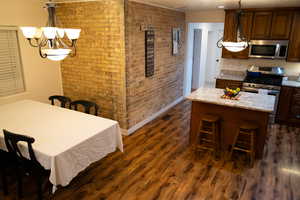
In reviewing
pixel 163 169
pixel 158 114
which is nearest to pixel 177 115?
pixel 158 114

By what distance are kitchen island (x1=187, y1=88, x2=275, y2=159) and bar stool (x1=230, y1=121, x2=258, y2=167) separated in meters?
0.11

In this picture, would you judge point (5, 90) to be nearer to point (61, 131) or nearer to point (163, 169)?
point (61, 131)

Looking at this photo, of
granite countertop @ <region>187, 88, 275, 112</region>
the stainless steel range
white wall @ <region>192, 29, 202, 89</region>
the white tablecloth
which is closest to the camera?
the white tablecloth

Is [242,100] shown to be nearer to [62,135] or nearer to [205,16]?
[62,135]

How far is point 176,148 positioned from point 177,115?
1.64m

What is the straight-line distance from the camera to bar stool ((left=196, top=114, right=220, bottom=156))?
3.54 meters

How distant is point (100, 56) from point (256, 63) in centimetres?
381

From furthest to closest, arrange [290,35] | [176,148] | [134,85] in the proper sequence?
[290,35] → [134,85] → [176,148]

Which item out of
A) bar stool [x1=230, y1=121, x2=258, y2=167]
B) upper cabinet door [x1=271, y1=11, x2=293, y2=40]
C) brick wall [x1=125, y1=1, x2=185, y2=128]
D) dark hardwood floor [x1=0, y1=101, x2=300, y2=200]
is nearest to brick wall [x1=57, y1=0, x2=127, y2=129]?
brick wall [x1=125, y1=1, x2=185, y2=128]

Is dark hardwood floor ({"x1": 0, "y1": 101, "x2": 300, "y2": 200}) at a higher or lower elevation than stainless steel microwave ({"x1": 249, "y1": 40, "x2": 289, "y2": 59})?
lower

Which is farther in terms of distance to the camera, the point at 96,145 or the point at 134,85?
the point at 134,85

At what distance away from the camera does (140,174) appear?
3188mm

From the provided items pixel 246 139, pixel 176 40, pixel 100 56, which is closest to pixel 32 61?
pixel 100 56

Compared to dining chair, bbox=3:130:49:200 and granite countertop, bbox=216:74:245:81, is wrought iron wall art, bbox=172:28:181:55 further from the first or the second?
dining chair, bbox=3:130:49:200
